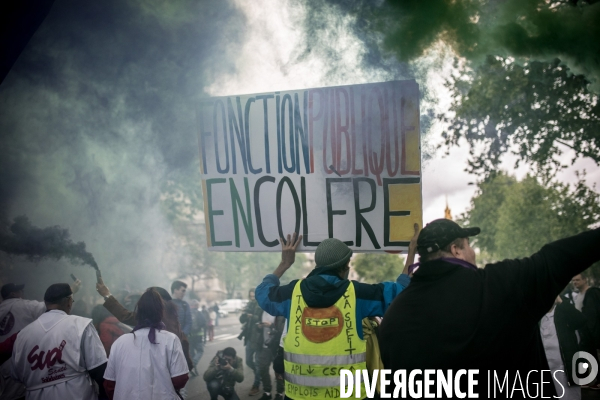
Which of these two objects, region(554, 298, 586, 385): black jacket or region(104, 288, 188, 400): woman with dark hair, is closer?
region(104, 288, 188, 400): woman with dark hair

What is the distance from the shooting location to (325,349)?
333 cm

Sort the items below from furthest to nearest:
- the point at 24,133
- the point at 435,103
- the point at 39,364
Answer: the point at 24,133
the point at 435,103
the point at 39,364

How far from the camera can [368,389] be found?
10.9 ft

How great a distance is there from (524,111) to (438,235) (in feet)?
39.9

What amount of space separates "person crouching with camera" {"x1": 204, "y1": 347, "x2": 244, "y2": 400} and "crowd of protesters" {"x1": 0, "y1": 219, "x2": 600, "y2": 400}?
2.60m

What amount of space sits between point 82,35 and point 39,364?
12.4 feet

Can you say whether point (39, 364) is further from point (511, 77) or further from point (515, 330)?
point (511, 77)

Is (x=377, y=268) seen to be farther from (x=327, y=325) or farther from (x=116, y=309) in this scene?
(x=327, y=325)

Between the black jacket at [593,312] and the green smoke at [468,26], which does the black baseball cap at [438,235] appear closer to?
the green smoke at [468,26]

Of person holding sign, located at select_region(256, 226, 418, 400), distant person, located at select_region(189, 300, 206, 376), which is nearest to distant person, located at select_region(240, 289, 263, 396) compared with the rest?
distant person, located at select_region(189, 300, 206, 376)

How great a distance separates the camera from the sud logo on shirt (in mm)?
4064

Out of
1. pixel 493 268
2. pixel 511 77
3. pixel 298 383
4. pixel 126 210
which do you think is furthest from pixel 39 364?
pixel 511 77

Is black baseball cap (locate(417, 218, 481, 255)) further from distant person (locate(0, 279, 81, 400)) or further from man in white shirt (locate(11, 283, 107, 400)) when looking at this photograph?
distant person (locate(0, 279, 81, 400))

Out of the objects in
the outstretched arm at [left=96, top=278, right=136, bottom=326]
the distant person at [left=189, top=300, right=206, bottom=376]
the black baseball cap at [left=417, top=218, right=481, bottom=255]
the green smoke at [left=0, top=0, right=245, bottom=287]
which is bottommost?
the distant person at [left=189, top=300, right=206, bottom=376]
